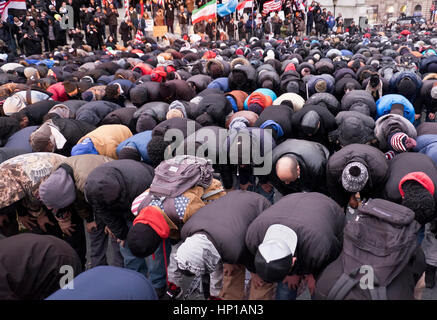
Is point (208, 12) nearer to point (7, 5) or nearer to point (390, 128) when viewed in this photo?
point (7, 5)

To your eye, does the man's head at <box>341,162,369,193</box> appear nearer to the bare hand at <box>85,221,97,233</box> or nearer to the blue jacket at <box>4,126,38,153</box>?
the bare hand at <box>85,221,97,233</box>

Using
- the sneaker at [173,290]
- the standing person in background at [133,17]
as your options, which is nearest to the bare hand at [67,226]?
the sneaker at [173,290]

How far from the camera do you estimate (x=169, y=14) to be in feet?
55.7

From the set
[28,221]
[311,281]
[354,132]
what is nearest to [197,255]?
[311,281]

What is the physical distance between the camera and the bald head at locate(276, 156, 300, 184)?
121 inches

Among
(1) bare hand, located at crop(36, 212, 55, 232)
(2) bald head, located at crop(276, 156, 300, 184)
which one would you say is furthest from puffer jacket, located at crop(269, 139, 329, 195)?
(1) bare hand, located at crop(36, 212, 55, 232)

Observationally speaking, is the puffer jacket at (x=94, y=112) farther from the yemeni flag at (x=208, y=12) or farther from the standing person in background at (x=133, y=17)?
the standing person in background at (x=133, y=17)

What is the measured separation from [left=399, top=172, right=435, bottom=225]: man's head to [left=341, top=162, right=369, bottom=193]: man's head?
0.29m

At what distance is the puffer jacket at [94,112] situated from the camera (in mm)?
4926

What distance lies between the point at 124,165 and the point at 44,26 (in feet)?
43.5

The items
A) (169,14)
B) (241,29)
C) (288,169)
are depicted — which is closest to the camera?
(288,169)

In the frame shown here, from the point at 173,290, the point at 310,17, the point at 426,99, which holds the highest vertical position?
the point at 310,17

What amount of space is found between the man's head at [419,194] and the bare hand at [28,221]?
11.3 feet

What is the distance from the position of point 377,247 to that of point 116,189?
6.68 feet
